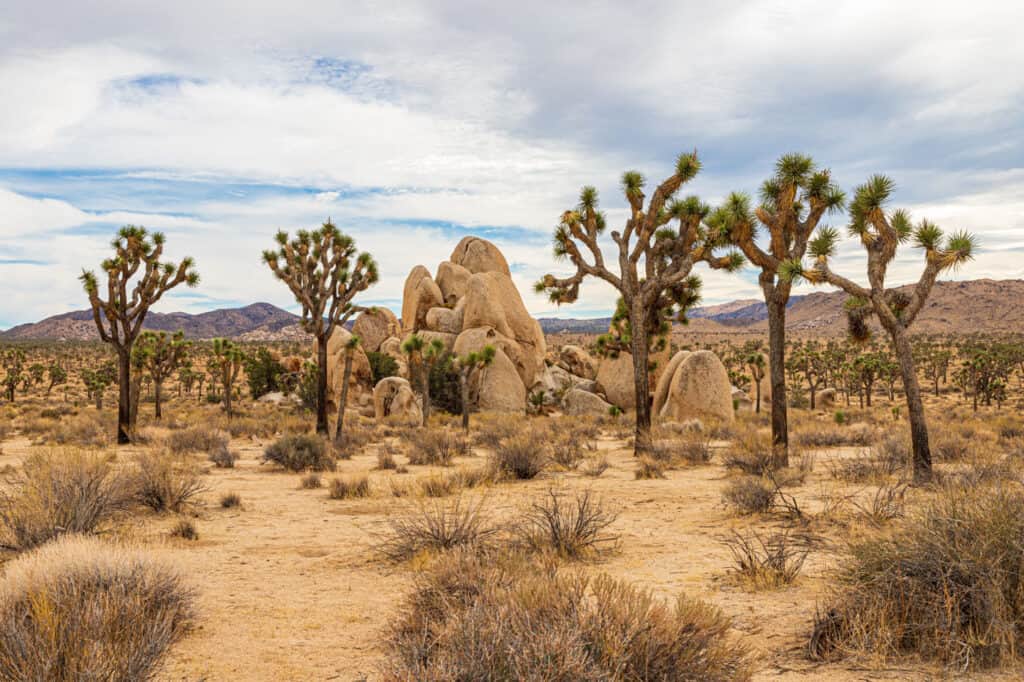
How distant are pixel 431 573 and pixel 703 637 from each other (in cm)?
225

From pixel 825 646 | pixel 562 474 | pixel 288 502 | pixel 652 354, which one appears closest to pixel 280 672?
pixel 825 646

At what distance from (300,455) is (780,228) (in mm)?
11353

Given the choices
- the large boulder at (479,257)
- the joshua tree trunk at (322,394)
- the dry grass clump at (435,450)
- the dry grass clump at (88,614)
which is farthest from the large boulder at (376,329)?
the dry grass clump at (88,614)

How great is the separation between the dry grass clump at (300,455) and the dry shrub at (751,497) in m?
8.86

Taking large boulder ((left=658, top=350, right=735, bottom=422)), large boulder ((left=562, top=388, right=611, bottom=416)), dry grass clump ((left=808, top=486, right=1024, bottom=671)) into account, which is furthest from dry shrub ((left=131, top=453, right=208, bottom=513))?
large boulder ((left=562, top=388, right=611, bottom=416))

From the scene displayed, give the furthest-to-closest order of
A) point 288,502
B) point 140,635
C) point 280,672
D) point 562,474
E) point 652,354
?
point 652,354, point 562,474, point 288,502, point 280,672, point 140,635

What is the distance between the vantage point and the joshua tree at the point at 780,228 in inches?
524

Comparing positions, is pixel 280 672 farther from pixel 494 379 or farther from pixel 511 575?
pixel 494 379

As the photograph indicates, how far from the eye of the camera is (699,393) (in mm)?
26312

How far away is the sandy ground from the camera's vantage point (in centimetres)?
467

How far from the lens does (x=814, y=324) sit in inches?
6890

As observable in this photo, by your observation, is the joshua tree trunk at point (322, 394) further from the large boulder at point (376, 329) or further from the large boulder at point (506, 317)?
the large boulder at point (376, 329)

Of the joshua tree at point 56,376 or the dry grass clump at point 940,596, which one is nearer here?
the dry grass clump at point 940,596

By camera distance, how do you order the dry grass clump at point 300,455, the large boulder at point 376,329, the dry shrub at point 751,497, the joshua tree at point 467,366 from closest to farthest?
the dry shrub at point 751,497 → the dry grass clump at point 300,455 → the joshua tree at point 467,366 → the large boulder at point 376,329
